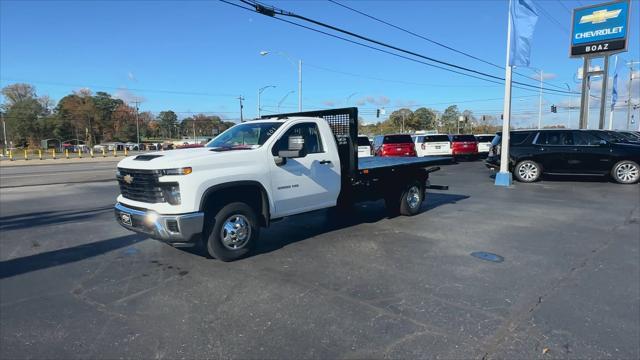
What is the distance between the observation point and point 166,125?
14800cm

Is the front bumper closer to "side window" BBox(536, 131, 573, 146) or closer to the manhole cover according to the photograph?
the manhole cover

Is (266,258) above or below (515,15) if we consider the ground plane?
below

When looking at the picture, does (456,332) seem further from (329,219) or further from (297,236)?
(329,219)

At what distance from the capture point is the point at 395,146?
2170cm

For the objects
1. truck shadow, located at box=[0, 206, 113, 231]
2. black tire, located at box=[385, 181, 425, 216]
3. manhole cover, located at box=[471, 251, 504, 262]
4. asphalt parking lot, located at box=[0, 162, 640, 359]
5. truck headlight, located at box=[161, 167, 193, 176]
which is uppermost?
truck headlight, located at box=[161, 167, 193, 176]

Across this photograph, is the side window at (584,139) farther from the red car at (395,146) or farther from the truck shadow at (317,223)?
the red car at (395,146)

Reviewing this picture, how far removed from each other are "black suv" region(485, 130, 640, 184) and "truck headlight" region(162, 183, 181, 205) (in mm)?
12920

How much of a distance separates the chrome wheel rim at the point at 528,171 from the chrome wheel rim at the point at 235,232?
1226 centimetres

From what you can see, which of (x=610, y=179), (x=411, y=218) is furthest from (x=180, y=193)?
(x=610, y=179)

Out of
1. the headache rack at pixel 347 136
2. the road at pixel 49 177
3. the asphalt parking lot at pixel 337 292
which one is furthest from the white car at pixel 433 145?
the headache rack at pixel 347 136

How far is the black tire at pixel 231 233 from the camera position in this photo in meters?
5.39

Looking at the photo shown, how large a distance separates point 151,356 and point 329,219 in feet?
18.0

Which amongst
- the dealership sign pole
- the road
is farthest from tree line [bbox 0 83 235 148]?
the dealership sign pole

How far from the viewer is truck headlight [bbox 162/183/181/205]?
5012mm
